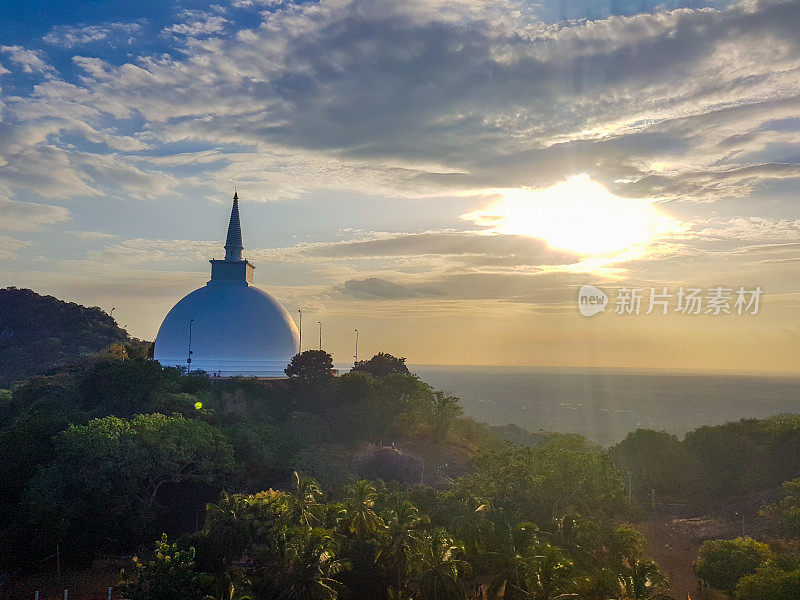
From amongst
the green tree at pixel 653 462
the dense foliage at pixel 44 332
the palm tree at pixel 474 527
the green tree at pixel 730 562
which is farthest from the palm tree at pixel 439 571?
the dense foliage at pixel 44 332

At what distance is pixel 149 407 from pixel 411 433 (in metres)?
19.7

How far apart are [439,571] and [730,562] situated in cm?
1368

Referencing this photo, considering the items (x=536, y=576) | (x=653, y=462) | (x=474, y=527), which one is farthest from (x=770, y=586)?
(x=653, y=462)

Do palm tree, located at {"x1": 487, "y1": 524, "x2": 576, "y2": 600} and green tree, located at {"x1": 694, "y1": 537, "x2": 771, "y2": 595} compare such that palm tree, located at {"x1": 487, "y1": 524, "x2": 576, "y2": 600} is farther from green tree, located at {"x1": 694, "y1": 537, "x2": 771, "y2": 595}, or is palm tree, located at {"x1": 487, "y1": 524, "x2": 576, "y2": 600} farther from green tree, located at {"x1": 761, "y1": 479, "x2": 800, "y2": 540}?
green tree, located at {"x1": 761, "y1": 479, "x2": 800, "y2": 540}

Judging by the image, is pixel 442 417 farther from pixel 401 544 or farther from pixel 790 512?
pixel 401 544

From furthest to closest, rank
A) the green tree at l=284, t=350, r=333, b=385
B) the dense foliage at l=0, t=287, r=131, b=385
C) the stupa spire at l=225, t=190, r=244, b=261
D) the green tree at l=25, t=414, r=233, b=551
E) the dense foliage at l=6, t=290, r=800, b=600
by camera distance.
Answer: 1. the dense foliage at l=0, t=287, r=131, b=385
2. the stupa spire at l=225, t=190, r=244, b=261
3. the green tree at l=284, t=350, r=333, b=385
4. the green tree at l=25, t=414, r=233, b=551
5. the dense foliage at l=6, t=290, r=800, b=600

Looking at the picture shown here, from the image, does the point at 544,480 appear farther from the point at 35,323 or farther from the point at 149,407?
the point at 35,323

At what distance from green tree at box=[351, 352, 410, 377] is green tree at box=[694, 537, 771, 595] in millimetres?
35996

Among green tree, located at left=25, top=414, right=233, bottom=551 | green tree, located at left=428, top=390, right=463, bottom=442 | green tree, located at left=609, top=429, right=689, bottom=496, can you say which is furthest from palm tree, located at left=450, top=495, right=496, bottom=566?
green tree, located at left=609, top=429, right=689, bottom=496

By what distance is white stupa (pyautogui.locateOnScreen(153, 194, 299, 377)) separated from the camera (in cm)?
5612

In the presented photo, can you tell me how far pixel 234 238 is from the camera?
6312 centimetres

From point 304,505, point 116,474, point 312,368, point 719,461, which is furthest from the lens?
point 312,368

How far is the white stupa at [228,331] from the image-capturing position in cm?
5612

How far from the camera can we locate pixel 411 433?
50.7 meters
